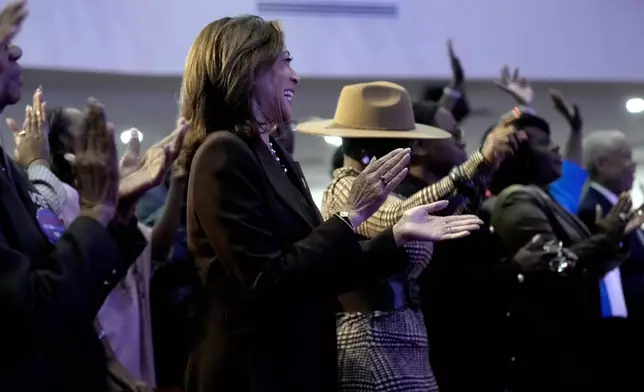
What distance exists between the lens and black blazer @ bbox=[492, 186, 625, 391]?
2984 millimetres

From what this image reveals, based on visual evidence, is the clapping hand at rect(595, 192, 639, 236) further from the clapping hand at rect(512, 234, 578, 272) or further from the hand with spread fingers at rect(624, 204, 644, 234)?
the clapping hand at rect(512, 234, 578, 272)

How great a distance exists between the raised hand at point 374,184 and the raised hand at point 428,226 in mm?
94

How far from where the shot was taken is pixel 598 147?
395 centimetres

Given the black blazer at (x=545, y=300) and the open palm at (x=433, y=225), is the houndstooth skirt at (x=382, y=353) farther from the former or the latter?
the black blazer at (x=545, y=300)

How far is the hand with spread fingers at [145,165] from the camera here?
4.48 feet

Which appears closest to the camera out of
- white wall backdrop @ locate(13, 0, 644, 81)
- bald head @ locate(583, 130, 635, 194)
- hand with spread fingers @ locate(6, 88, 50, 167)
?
hand with spread fingers @ locate(6, 88, 50, 167)

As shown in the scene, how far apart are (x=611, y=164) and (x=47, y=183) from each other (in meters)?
2.68

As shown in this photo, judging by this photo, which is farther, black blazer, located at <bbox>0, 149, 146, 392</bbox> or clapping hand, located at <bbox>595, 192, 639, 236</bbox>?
clapping hand, located at <bbox>595, 192, 639, 236</bbox>

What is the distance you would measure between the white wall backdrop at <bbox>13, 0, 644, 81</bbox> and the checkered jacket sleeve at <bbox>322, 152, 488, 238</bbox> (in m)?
2.96

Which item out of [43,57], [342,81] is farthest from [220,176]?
[342,81]

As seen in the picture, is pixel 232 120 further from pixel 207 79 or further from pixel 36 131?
pixel 36 131

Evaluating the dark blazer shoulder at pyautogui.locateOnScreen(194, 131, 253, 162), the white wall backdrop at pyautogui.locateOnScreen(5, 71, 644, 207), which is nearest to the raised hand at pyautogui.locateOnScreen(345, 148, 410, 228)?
the dark blazer shoulder at pyautogui.locateOnScreen(194, 131, 253, 162)

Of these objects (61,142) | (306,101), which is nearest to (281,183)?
(61,142)

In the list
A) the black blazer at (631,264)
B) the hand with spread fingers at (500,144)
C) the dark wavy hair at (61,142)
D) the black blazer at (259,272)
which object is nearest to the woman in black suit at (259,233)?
the black blazer at (259,272)
